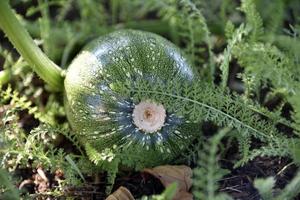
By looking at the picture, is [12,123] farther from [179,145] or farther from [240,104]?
[240,104]

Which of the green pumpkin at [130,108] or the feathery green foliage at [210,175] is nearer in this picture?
the feathery green foliage at [210,175]

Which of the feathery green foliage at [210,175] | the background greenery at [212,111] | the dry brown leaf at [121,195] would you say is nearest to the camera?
the feathery green foliage at [210,175]

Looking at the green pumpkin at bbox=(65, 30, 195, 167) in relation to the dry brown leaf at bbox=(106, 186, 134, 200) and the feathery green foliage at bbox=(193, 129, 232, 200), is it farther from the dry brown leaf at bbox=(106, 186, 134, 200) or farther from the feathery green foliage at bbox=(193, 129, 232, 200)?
the feathery green foliage at bbox=(193, 129, 232, 200)

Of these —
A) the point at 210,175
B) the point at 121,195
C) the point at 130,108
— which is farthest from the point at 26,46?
the point at 210,175

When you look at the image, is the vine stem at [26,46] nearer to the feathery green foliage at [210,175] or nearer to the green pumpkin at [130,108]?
the green pumpkin at [130,108]

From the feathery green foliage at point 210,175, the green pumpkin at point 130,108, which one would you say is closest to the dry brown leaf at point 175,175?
the green pumpkin at point 130,108

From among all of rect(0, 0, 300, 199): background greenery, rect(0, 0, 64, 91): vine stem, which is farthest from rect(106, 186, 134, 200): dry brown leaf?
rect(0, 0, 64, 91): vine stem

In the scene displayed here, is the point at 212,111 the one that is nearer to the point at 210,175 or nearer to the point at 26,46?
the point at 210,175
